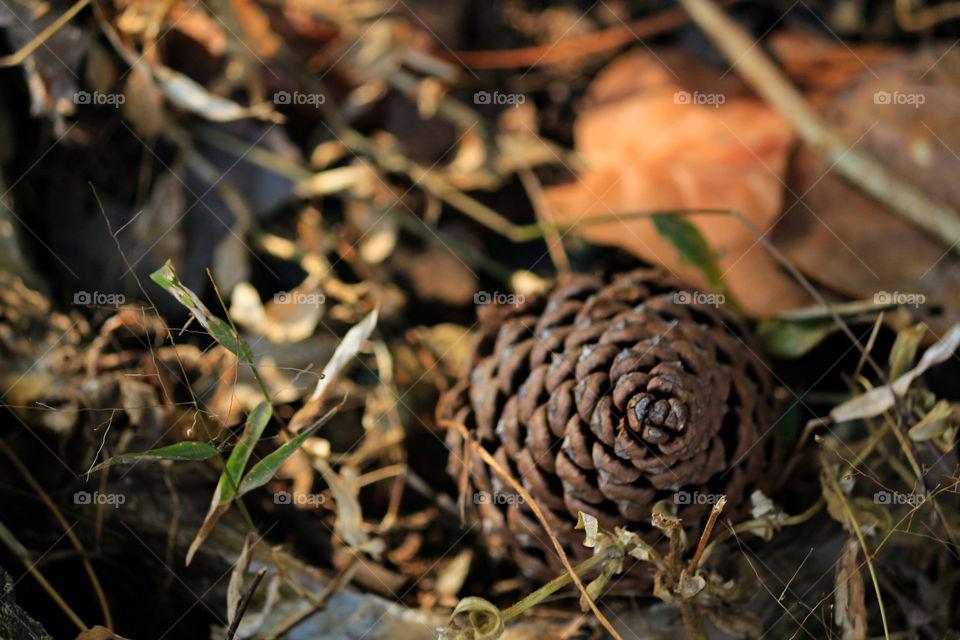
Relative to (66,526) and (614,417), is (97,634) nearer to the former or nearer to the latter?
(66,526)

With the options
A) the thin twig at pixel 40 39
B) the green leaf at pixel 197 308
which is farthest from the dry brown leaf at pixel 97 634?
the thin twig at pixel 40 39

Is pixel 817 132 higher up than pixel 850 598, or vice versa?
pixel 817 132

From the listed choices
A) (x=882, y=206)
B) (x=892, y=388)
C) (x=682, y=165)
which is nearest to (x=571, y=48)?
(x=682, y=165)

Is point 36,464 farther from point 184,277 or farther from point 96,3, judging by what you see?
point 96,3


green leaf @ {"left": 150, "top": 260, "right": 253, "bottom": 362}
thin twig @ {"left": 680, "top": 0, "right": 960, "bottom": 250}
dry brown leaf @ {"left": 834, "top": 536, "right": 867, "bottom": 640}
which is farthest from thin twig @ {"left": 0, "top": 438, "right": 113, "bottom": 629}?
thin twig @ {"left": 680, "top": 0, "right": 960, "bottom": 250}

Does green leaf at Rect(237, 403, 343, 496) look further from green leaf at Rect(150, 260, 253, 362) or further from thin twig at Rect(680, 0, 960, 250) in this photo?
thin twig at Rect(680, 0, 960, 250)

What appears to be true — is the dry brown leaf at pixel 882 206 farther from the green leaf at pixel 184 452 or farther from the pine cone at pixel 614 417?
the green leaf at pixel 184 452
